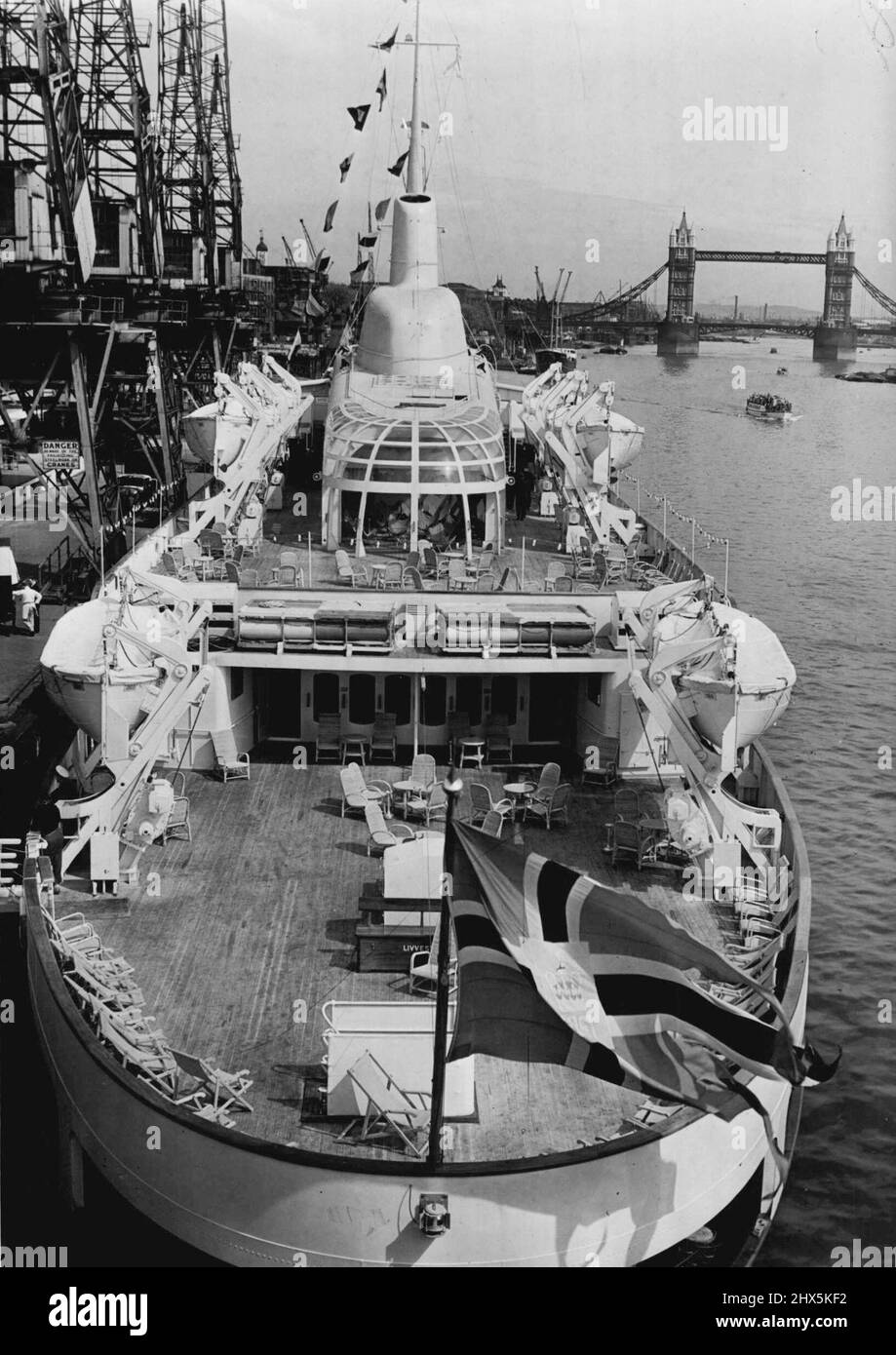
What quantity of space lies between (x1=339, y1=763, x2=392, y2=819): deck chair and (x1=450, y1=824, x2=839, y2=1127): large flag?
8342 millimetres

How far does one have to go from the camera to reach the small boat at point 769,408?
109688 mm

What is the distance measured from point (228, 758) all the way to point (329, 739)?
1.67m

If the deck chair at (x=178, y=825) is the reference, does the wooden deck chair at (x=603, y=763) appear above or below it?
above

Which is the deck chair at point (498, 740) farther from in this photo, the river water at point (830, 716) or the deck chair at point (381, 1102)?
the deck chair at point (381, 1102)

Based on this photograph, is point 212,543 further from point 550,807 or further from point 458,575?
point 550,807

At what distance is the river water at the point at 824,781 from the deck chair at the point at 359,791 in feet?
17.7

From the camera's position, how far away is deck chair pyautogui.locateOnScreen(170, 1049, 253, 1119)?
14.4 metres

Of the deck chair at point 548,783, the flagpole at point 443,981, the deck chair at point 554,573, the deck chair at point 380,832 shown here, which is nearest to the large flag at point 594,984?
the flagpole at point 443,981

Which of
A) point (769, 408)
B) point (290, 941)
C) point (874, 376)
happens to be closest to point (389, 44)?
point (290, 941)

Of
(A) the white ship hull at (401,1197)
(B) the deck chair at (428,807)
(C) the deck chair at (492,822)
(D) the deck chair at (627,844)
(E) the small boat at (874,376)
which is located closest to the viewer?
(A) the white ship hull at (401,1197)

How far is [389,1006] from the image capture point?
14453mm

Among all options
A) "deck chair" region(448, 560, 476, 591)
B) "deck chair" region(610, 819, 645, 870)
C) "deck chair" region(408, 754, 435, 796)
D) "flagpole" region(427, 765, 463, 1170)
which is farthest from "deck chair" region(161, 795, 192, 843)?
"flagpole" region(427, 765, 463, 1170)
